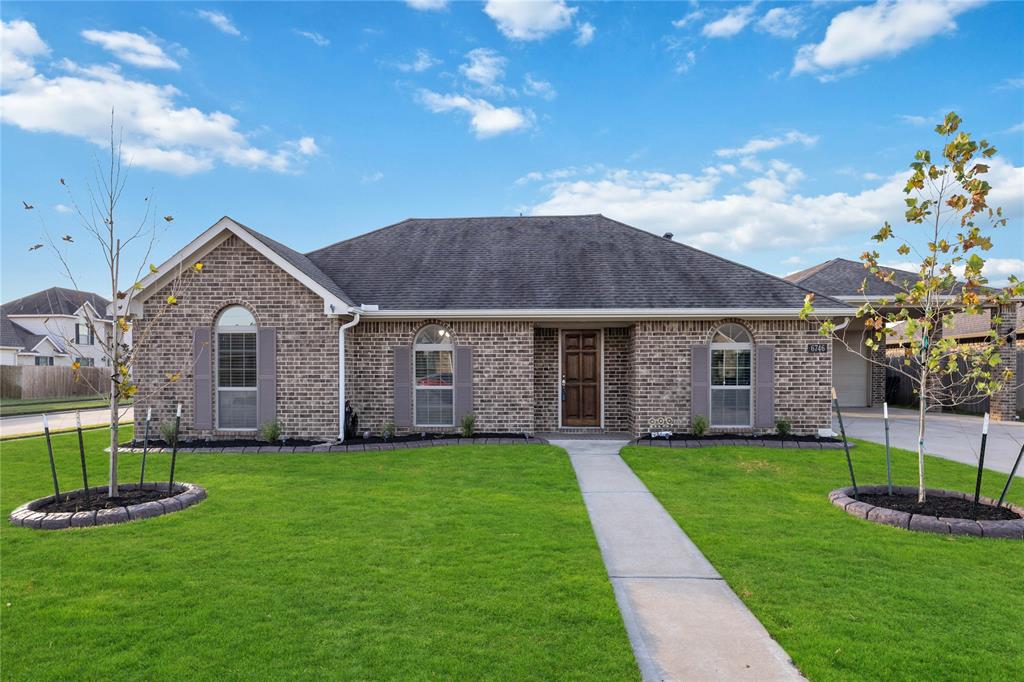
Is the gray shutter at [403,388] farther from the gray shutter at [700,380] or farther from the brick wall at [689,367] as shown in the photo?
the gray shutter at [700,380]

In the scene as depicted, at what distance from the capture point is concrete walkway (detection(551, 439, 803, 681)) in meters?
3.48

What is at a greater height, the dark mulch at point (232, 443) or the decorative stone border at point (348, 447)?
the dark mulch at point (232, 443)

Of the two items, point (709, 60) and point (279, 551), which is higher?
point (709, 60)

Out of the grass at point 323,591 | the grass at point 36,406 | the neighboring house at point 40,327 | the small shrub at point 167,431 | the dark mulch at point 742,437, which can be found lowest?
the grass at point 36,406

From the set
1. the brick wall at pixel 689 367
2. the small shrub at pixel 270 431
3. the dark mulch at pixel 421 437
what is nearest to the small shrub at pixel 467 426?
the dark mulch at pixel 421 437

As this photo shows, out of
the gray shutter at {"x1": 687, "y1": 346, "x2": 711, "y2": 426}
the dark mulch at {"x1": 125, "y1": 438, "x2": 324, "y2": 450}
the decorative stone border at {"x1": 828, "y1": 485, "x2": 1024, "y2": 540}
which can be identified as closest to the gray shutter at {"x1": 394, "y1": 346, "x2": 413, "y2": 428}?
the dark mulch at {"x1": 125, "y1": 438, "x2": 324, "y2": 450}

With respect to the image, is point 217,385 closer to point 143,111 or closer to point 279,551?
point 143,111

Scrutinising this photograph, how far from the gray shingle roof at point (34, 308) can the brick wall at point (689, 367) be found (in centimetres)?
3806

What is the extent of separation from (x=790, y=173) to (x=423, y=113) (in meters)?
9.81

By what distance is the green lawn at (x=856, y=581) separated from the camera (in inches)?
141

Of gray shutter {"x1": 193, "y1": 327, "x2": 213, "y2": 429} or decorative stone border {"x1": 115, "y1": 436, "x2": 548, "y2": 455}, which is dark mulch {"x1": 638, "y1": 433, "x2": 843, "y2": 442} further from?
gray shutter {"x1": 193, "y1": 327, "x2": 213, "y2": 429}

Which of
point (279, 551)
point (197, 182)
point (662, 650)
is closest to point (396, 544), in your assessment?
point (279, 551)

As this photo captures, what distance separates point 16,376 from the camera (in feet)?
91.9

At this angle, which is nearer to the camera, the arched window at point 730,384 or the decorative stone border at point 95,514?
the decorative stone border at point 95,514
